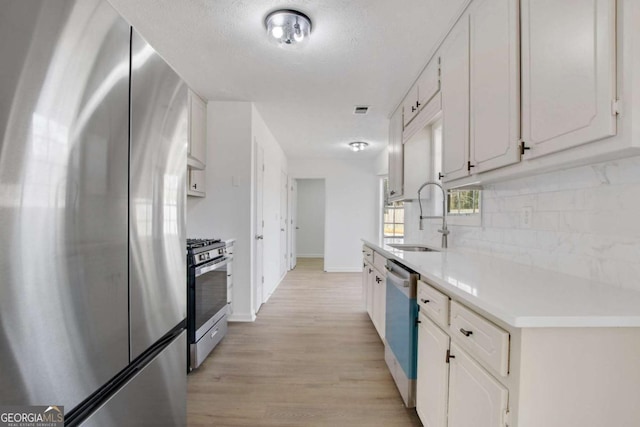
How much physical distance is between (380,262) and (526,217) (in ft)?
3.97

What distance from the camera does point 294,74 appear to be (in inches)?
101

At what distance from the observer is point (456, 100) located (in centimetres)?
186

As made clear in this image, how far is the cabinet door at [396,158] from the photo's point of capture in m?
3.18

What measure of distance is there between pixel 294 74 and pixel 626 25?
7.01 ft

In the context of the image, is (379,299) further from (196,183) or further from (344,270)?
(344,270)

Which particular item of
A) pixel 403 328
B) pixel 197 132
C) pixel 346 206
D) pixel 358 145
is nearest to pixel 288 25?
pixel 197 132

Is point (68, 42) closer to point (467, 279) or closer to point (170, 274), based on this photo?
point (170, 274)

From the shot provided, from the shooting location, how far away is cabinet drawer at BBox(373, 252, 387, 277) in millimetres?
2404

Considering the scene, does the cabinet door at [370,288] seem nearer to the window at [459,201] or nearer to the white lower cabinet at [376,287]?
the white lower cabinet at [376,287]

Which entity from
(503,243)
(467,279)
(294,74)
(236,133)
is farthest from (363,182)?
(467,279)

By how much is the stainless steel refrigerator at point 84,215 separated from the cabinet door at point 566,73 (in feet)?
4.64

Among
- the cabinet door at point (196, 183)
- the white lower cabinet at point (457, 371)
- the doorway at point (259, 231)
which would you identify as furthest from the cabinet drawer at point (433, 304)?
the cabinet door at point (196, 183)

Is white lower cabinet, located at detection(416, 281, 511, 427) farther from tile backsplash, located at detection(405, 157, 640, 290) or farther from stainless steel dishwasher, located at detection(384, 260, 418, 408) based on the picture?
tile backsplash, located at detection(405, 157, 640, 290)

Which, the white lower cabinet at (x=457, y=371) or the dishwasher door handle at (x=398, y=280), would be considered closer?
the white lower cabinet at (x=457, y=371)
